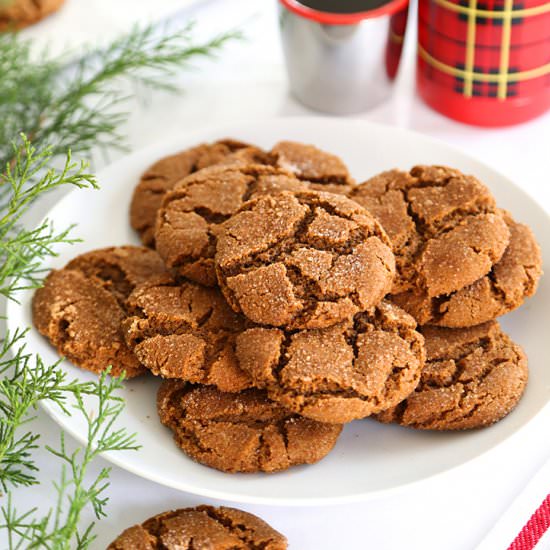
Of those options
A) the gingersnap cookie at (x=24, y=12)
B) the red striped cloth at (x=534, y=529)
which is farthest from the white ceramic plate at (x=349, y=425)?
the gingersnap cookie at (x=24, y=12)

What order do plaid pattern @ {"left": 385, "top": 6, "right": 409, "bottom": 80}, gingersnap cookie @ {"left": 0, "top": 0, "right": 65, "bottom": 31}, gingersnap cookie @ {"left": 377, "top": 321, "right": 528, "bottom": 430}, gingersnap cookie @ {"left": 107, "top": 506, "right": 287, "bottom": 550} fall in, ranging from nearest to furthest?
gingersnap cookie @ {"left": 107, "top": 506, "right": 287, "bottom": 550}
gingersnap cookie @ {"left": 377, "top": 321, "right": 528, "bottom": 430}
plaid pattern @ {"left": 385, "top": 6, "right": 409, "bottom": 80}
gingersnap cookie @ {"left": 0, "top": 0, "right": 65, "bottom": 31}

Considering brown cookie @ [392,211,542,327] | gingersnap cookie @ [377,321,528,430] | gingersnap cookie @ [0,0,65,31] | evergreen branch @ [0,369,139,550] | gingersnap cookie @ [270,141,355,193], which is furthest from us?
gingersnap cookie @ [0,0,65,31]

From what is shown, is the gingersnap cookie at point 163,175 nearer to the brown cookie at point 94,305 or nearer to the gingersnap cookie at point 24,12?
the brown cookie at point 94,305

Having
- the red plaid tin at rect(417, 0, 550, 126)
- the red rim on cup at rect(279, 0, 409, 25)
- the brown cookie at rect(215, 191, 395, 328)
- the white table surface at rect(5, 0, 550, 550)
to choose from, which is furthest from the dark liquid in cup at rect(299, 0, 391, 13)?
the brown cookie at rect(215, 191, 395, 328)

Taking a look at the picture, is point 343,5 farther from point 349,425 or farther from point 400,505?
point 400,505

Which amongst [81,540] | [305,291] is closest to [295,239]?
[305,291]

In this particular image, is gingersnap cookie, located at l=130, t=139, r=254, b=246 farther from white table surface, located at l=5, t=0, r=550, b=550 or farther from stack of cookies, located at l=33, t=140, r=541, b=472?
white table surface, located at l=5, t=0, r=550, b=550

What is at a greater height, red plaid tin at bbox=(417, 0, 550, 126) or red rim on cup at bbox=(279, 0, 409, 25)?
red rim on cup at bbox=(279, 0, 409, 25)
